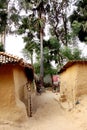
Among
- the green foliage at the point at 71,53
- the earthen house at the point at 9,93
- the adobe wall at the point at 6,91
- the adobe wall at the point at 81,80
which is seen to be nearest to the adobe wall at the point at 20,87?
the earthen house at the point at 9,93

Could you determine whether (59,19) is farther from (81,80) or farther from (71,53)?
(81,80)

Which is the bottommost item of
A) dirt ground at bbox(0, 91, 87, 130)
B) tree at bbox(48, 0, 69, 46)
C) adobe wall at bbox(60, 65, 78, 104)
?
dirt ground at bbox(0, 91, 87, 130)

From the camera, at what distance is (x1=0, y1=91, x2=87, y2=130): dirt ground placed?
11.5 m

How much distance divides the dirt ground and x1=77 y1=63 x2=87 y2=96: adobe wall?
0.34 meters

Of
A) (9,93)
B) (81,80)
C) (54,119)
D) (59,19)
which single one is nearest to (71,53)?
(59,19)

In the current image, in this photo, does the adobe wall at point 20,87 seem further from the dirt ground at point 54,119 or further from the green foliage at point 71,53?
the green foliage at point 71,53

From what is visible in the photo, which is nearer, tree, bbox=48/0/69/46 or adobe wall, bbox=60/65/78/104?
adobe wall, bbox=60/65/78/104

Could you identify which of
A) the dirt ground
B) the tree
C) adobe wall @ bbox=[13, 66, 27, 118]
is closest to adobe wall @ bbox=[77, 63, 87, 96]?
the dirt ground

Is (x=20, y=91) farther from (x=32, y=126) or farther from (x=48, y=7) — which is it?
(x=48, y=7)

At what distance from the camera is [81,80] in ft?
46.3

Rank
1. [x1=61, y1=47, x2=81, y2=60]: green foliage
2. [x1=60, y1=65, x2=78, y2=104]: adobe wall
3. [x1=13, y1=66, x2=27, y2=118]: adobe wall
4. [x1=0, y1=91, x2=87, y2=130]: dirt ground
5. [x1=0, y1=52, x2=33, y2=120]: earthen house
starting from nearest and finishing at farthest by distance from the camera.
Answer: [x1=0, y1=52, x2=33, y2=120]: earthen house < [x1=0, y1=91, x2=87, y2=130]: dirt ground < [x1=13, y1=66, x2=27, y2=118]: adobe wall < [x1=60, y1=65, x2=78, y2=104]: adobe wall < [x1=61, y1=47, x2=81, y2=60]: green foliage

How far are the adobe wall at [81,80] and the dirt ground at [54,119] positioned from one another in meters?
0.34

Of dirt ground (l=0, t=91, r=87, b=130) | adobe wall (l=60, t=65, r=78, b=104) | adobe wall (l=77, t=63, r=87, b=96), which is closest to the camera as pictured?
dirt ground (l=0, t=91, r=87, b=130)

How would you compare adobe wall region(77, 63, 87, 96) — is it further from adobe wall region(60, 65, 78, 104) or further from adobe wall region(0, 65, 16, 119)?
adobe wall region(0, 65, 16, 119)
